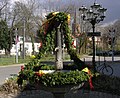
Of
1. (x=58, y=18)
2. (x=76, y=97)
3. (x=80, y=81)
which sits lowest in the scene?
(x=76, y=97)

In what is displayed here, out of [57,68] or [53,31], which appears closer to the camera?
[53,31]

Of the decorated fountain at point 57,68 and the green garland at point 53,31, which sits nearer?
the decorated fountain at point 57,68

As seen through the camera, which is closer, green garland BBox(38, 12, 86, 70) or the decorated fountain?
the decorated fountain

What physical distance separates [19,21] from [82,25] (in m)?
14.8

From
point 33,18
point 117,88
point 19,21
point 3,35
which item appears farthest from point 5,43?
point 117,88

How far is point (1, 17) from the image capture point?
3182 inches

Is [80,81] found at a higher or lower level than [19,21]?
lower

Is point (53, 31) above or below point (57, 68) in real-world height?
above

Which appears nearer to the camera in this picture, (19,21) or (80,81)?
(80,81)

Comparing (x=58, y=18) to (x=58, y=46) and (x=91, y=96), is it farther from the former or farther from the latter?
(x=91, y=96)

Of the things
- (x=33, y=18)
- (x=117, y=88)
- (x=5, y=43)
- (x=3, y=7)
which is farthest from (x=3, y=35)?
(x=117, y=88)

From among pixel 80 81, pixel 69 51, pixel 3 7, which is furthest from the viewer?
pixel 3 7

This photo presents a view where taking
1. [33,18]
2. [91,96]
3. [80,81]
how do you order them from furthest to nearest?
[33,18] → [91,96] → [80,81]

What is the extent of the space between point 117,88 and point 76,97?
4.90 feet
